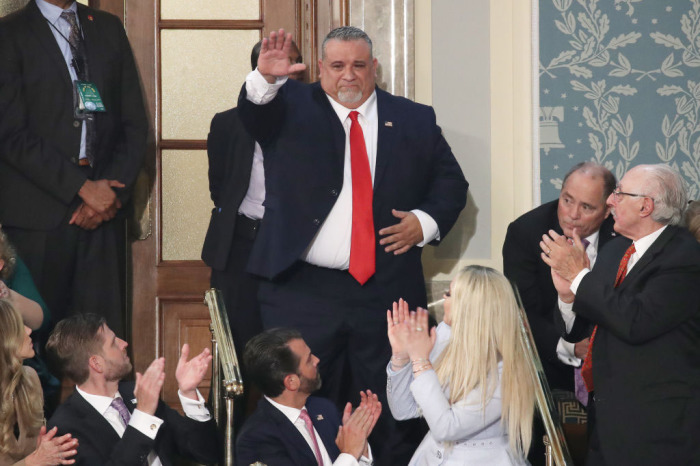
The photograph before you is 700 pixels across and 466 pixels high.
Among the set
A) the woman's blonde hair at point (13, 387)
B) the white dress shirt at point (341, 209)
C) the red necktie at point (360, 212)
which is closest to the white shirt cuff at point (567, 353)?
the white dress shirt at point (341, 209)

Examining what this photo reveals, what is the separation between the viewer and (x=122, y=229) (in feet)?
16.6

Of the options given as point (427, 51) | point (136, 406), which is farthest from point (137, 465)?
point (427, 51)

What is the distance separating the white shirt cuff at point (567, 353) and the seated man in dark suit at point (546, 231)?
0.07m

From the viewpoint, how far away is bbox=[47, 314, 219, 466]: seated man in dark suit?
11.4 ft

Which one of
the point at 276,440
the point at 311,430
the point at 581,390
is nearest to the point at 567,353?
the point at 581,390

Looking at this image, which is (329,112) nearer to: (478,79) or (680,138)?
(478,79)

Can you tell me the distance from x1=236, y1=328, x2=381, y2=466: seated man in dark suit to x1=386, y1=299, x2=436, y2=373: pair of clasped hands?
195 mm

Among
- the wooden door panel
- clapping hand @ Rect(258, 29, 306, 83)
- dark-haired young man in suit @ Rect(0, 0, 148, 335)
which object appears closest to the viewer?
clapping hand @ Rect(258, 29, 306, 83)

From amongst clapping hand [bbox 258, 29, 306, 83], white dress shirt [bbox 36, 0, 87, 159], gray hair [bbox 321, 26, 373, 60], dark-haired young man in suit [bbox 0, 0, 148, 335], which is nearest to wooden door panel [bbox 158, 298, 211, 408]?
dark-haired young man in suit [bbox 0, 0, 148, 335]

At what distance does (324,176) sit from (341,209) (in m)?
0.15

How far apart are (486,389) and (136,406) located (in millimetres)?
1171

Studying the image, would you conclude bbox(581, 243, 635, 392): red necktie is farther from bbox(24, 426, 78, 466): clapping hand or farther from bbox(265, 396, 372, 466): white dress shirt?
bbox(24, 426, 78, 466): clapping hand

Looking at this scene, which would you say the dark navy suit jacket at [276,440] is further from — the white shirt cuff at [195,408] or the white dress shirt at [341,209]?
the white dress shirt at [341,209]

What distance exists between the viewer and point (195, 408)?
12.0 feet
